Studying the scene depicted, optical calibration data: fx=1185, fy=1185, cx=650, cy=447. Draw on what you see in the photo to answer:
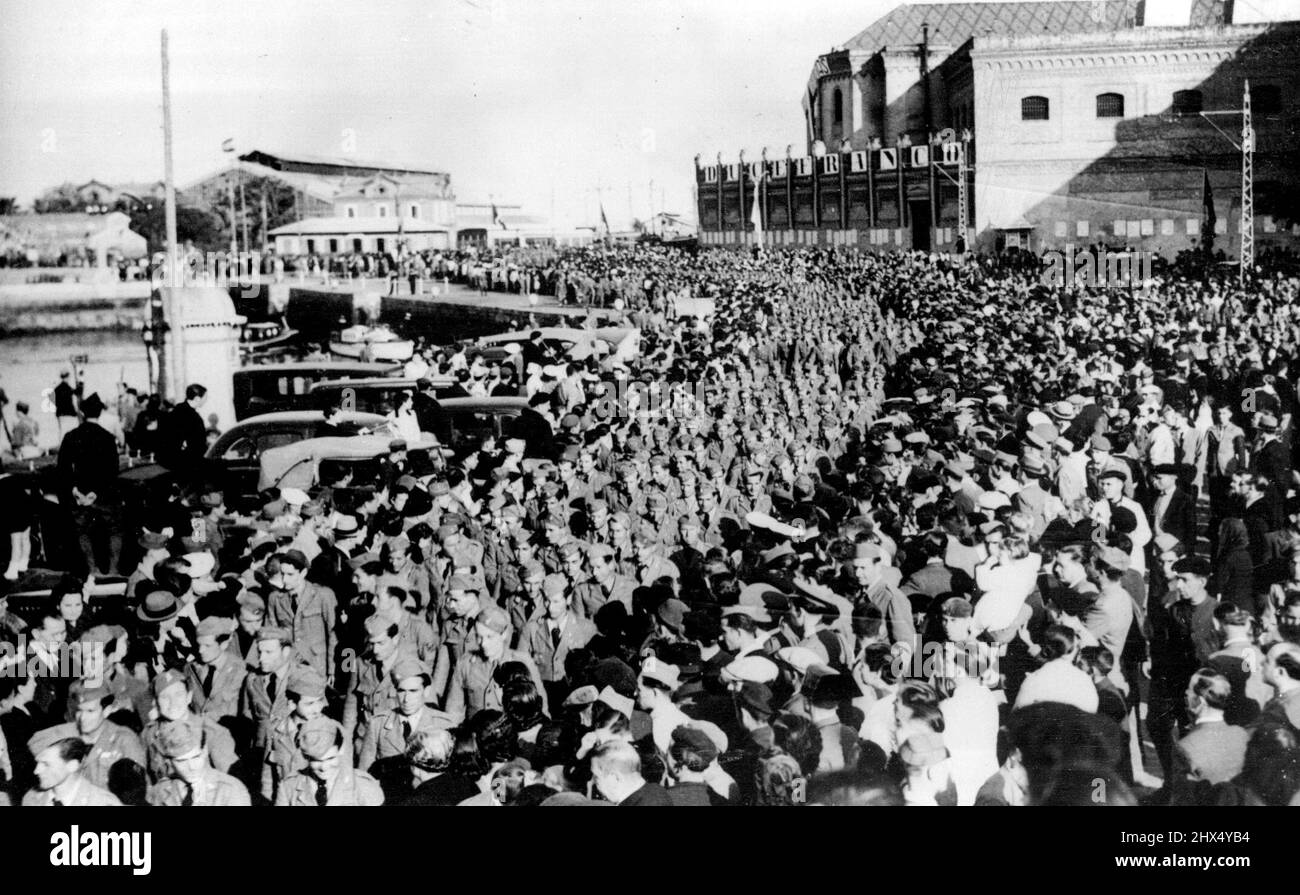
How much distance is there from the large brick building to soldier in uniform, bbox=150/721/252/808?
5.20 m

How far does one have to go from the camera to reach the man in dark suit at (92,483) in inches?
265

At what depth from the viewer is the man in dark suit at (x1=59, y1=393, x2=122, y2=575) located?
6719 millimetres

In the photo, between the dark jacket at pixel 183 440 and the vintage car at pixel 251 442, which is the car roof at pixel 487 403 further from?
the dark jacket at pixel 183 440

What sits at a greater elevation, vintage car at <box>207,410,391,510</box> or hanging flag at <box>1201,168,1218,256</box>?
hanging flag at <box>1201,168,1218,256</box>

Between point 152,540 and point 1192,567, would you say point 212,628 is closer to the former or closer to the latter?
point 152,540

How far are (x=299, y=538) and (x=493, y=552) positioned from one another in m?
1.07

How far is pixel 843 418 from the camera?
8273 mm

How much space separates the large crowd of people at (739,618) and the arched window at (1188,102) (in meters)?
2.13

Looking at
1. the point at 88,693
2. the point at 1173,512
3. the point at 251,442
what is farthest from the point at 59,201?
the point at 1173,512

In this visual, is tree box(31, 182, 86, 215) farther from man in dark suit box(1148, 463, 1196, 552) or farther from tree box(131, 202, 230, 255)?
man in dark suit box(1148, 463, 1196, 552)

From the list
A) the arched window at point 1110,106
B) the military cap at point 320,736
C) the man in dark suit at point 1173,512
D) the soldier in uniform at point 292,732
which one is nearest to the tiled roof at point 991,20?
the arched window at point 1110,106

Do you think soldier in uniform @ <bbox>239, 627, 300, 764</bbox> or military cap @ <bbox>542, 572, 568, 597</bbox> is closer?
soldier in uniform @ <bbox>239, 627, 300, 764</bbox>

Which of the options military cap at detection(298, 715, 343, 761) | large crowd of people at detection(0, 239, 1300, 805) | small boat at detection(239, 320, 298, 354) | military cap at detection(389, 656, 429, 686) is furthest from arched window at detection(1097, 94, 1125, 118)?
military cap at detection(298, 715, 343, 761)

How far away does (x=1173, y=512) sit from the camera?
5641 millimetres
